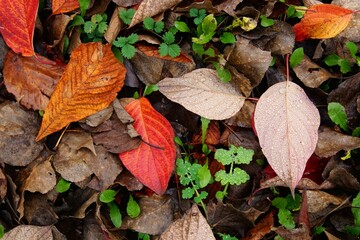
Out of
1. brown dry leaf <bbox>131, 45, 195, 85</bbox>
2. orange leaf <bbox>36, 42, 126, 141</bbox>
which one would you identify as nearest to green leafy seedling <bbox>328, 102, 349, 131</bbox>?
brown dry leaf <bbox>131, 45, 195, 85</bbox>

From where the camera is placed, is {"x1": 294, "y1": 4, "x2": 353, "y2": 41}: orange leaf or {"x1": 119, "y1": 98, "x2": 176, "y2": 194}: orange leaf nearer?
{"x1": 119, "y1": 98, "x2": 176, "y2": 194}: orange leaf

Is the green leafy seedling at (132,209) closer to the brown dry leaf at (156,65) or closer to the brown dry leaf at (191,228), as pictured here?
the brown dry leaf at (191,228)

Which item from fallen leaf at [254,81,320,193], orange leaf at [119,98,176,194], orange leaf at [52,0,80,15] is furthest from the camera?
orange leaf at [52,0,80,15]

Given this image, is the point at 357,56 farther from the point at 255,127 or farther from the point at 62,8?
the point at 62,8

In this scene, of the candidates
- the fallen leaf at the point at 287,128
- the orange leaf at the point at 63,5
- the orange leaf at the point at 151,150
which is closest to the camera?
the fallen leaf at the point at 287,128

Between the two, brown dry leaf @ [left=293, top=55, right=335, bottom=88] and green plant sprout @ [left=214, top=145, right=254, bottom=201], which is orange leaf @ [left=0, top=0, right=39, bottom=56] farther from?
brown dry leaf @ [left=293, top=55, right=335, bottom=88]

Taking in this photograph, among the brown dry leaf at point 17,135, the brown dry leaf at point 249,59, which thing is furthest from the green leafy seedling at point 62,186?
the brown dry leaf at point 249,59
